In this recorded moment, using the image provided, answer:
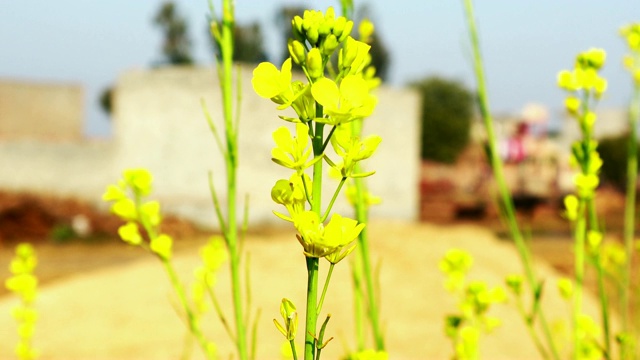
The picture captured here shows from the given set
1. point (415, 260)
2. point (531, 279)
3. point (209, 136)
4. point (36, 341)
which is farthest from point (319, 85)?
point (209, 136)

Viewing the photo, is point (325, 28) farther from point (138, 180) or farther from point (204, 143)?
point (204, 143)

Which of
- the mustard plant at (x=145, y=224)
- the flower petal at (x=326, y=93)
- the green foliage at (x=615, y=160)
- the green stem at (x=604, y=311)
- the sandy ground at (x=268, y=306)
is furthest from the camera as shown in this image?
the green foliage at (x=615, y=160)

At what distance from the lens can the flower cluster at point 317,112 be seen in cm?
37

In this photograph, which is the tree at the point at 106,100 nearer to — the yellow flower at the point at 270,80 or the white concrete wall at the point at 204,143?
the white concrete wall at the point at 204,143

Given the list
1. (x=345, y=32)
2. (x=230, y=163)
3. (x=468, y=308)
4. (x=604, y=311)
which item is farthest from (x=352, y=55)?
(x=468, y=308)

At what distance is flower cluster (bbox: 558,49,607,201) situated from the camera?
85cm

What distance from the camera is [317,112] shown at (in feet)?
1.26

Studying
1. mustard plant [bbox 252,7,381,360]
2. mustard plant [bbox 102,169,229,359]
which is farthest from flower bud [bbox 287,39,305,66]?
mustard plant [bbox 102,169,229,359]

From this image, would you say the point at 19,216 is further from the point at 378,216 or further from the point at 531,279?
the point at 531,279

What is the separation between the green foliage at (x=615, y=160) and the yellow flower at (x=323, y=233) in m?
16.4

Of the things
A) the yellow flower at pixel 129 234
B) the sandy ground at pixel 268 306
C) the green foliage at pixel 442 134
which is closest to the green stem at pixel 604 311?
the yellow flower at pixel 129 234

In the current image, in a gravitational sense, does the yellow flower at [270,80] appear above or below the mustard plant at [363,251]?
above

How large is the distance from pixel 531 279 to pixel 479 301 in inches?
3.3

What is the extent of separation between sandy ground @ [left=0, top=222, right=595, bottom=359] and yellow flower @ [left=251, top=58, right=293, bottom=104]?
131 inches
